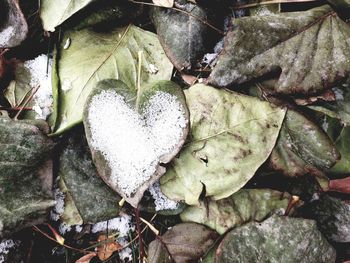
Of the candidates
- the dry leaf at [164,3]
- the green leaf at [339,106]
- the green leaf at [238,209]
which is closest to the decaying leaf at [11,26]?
the dry leaf at [164,3]

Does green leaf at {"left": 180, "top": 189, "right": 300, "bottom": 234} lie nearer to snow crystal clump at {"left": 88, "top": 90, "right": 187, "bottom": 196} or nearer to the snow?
snow crystal clump at {"left": 88, "top": 90, "right": 187, "bottom": 196}

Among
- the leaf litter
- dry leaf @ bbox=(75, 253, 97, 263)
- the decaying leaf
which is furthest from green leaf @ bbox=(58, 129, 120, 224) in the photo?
the decaying leaf

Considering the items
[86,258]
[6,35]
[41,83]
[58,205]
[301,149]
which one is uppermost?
[6,35]

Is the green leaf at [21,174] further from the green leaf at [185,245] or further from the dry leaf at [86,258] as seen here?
the green leaf at [185,245]

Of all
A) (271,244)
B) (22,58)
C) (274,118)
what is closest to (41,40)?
(22,58)

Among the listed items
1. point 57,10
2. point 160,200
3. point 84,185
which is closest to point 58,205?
point 84,185

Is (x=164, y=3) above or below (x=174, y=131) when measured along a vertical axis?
above

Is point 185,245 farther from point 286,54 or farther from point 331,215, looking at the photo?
point 286,54
